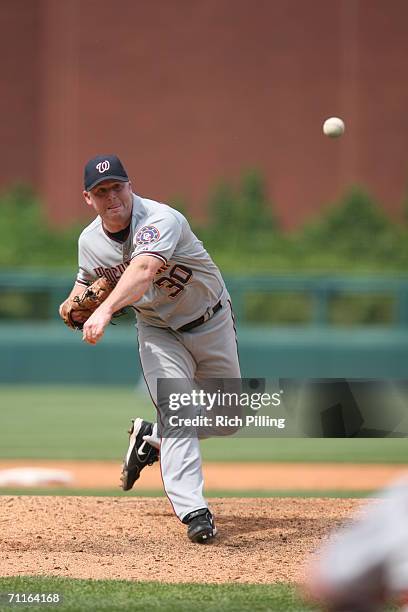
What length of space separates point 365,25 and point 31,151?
8.15 meters

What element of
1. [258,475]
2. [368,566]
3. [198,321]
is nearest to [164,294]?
[198,321]

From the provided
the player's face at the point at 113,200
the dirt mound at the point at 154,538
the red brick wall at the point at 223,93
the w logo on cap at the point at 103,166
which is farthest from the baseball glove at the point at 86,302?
the red brick wall at the point at 223,93

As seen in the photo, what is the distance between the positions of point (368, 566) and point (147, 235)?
9.34 ft

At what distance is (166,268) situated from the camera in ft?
15.6

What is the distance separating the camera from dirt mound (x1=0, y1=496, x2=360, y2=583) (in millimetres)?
4258

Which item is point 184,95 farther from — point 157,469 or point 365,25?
point 157,469

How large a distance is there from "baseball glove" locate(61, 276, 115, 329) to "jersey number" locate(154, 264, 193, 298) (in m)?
0.24

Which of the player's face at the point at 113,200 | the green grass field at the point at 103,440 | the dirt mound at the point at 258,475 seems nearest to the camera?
the player's face at the point at 113,200

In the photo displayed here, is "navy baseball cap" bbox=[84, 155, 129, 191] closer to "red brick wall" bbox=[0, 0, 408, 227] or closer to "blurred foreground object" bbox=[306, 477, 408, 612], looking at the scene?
"blurred foreground object" bbox=[306, 477, 408, 612]

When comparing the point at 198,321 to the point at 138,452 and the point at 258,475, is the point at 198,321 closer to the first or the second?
the point at 138,452

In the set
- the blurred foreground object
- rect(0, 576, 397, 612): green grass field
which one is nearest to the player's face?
rect(0, 576, 397, 612): green grass field

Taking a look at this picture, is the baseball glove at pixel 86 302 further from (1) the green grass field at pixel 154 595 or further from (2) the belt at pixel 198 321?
(1) the green grass field at pixel 154 595

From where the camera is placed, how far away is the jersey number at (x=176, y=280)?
4.79 metres

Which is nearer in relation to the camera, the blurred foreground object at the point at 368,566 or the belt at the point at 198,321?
the blurred foreground object at the point at 368,566
